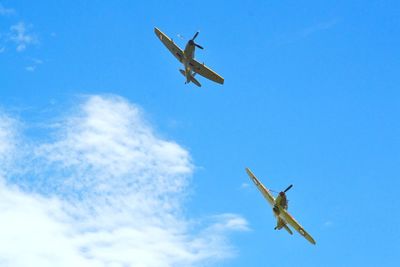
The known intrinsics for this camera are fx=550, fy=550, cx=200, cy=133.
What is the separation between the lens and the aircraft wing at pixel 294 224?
240 ft

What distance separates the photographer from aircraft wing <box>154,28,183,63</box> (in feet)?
265

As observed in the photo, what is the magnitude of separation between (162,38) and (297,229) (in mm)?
34531

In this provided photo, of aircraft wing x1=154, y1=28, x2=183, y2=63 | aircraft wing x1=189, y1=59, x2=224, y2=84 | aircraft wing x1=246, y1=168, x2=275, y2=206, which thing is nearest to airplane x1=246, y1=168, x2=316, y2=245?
aircraft wing x1=246, y1=168, x2=275, y2=206

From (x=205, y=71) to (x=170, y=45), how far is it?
6599 millimetres

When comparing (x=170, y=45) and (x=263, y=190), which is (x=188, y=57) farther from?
(x=263, y=190)

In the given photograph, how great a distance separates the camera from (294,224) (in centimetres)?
7438

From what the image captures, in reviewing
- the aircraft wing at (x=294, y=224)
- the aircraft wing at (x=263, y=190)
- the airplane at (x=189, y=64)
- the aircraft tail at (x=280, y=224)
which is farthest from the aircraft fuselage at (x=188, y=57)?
the aircraft tail at (x=280, y=224)

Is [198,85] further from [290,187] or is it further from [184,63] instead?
[290,187]

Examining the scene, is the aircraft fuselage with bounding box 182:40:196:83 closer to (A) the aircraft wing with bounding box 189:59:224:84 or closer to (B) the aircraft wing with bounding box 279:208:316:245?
(A) the aircraft wing with bounding box 189:59:224:84

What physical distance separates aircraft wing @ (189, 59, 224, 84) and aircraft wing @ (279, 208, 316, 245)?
856 inches

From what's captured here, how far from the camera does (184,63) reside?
8069 cm

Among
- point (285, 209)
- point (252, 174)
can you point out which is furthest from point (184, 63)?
point (285, 209)

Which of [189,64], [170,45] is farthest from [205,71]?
[170,45]

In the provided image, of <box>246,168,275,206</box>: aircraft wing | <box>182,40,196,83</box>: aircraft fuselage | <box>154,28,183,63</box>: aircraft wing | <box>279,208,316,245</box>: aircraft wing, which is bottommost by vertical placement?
<box>279,208,316,245</box>: aircraft wing
